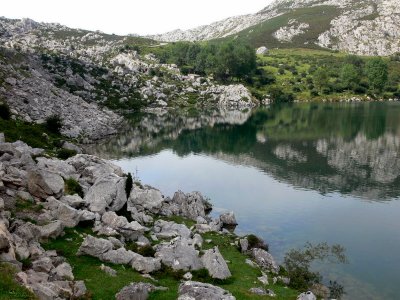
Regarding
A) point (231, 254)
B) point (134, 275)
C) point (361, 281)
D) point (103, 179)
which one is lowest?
point (361, 281)

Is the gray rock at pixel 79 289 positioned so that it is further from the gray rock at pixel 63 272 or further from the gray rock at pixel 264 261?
the gray rock at pixel 264 261

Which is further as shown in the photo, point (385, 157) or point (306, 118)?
point (306, 118)

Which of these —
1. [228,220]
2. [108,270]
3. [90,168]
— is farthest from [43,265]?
[228,220]

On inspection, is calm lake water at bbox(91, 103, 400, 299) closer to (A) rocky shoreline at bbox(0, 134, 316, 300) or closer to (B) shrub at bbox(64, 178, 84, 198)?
(A) rocky shoreline at bbox(0, 134, 316, 300)

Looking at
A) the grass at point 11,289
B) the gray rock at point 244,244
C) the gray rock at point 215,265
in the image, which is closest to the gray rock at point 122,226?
the gray rock at point 215,265

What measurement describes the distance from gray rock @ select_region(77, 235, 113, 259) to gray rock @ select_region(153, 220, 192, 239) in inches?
396

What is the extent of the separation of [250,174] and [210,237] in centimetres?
4405

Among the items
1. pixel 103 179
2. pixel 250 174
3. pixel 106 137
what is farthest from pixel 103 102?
pixel 103 179

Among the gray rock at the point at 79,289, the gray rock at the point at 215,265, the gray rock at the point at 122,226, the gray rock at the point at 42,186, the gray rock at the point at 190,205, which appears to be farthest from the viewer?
the gray rock at the point at 190,205

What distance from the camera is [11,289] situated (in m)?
20.3

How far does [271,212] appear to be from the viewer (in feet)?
213

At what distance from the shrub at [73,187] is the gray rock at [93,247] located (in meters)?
12.1

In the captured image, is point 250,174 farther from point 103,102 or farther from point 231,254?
point 103,102

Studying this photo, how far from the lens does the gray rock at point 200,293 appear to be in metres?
26.5
